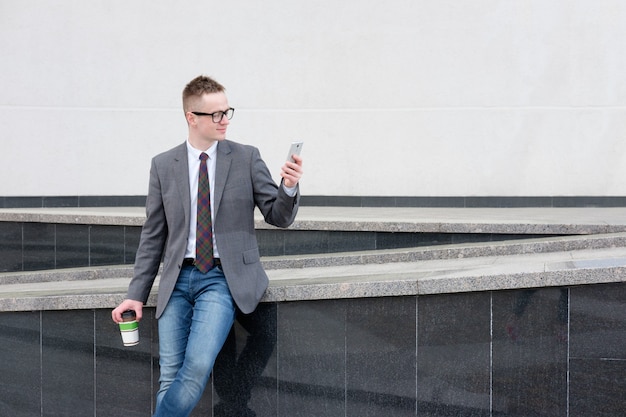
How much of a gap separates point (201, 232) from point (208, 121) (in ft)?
2.00

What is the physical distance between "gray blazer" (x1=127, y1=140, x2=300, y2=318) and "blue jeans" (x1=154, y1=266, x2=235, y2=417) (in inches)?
2.8

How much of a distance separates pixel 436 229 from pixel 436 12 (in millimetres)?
4055

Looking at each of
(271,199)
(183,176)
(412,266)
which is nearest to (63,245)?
(412,266)

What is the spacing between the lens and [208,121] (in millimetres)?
4422

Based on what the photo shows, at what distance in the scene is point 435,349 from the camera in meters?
4.60

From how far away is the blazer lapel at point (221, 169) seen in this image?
4.48 meters

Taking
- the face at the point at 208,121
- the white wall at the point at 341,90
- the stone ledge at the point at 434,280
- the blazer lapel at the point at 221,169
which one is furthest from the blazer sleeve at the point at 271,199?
the white wall at the point at 341,90

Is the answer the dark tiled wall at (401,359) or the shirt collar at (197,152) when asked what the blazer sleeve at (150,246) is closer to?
the shirt collar at (197,152)

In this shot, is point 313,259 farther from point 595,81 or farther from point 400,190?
point 595,81

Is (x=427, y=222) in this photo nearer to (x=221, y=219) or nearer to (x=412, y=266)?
(x=412, y=266)

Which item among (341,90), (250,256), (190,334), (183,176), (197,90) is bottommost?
(190,334)

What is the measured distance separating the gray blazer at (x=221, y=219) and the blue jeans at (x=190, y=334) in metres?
0.07

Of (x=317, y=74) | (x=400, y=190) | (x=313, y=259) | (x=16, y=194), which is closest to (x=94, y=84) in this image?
(x=16, y=194)

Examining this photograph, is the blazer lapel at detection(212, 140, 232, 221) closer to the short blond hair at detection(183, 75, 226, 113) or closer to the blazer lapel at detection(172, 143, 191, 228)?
the blazer lapel at detection(172, 143, 191, 228)
